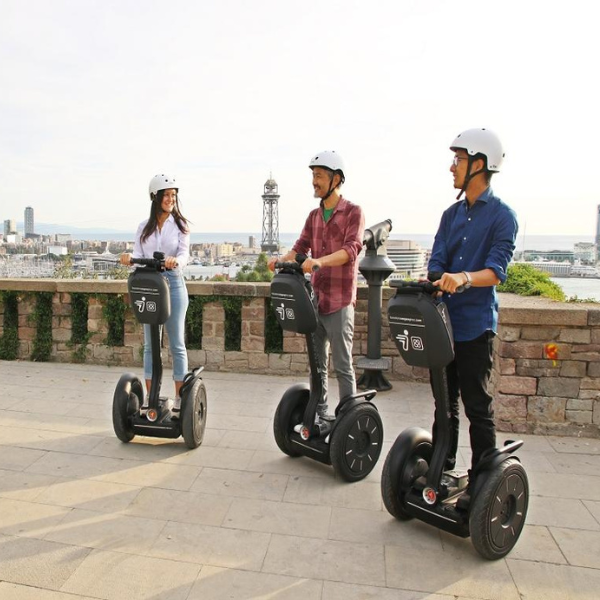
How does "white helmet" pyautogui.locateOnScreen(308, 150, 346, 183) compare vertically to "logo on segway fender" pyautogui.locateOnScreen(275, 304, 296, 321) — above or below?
above

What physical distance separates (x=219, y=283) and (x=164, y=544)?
373 cm

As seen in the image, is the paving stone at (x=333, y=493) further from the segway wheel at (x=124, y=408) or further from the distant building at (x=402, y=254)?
the distant building at (x=402, y=254)

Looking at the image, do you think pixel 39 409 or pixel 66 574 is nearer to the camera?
pixel 66 574

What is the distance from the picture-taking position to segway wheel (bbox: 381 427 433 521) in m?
2.99

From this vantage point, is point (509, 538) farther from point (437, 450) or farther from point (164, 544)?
point (164, 544)

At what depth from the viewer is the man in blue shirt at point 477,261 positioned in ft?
9.02

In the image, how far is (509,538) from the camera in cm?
277

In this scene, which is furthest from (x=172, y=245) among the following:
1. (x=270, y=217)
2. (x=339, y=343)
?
(x=270, y=217)

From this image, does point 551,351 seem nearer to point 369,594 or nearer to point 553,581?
point 553,581

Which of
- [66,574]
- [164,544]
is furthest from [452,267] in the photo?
[66,574]

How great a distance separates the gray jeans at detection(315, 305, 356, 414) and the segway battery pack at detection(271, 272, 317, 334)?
283mm

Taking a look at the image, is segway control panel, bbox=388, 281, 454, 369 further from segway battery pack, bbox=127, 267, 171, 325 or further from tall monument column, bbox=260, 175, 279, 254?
tall monument column, bbox=260, 175, 279, 254

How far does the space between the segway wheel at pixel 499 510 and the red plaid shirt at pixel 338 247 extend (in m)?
1.46

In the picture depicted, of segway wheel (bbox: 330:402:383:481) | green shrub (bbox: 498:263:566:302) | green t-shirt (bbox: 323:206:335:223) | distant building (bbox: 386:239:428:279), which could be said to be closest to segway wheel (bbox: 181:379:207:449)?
segway wheel (bbox: 330:402:383:481)
